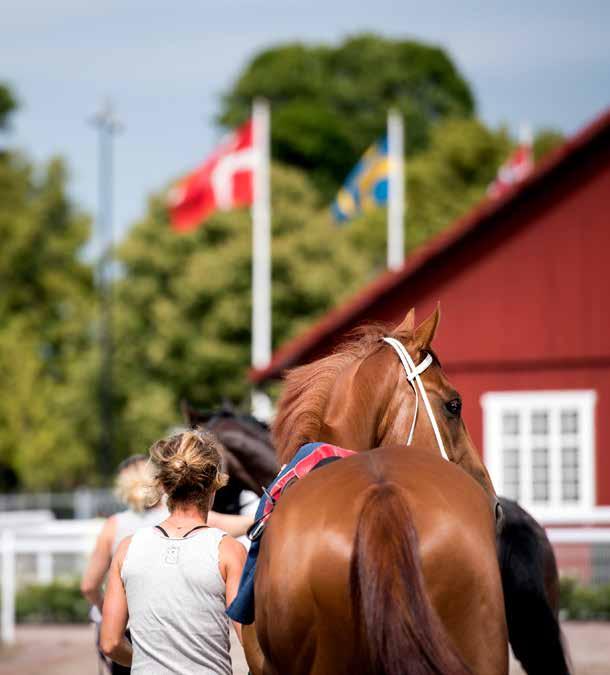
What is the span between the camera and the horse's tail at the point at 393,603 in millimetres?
3771

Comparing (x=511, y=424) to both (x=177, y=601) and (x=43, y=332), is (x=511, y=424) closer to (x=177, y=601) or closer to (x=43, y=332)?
(x=177, y=601)

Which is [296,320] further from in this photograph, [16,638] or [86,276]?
[16,638]

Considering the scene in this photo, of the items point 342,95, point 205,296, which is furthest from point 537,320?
point 342,95

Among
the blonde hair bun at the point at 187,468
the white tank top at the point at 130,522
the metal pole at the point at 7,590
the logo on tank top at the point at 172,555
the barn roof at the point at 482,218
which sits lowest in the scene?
the metal pole at the point at 7,590

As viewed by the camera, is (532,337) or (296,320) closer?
(532,337)

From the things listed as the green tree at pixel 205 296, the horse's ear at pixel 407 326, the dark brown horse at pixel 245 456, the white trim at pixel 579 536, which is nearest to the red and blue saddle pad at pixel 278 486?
the horse's ear at pixel 407 326

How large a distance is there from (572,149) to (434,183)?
33.8 metres

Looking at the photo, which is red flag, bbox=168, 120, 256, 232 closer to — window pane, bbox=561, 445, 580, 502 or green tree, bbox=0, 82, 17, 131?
window pane, bbox=561, 445, 580, 502

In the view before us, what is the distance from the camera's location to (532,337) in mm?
Result: 20109

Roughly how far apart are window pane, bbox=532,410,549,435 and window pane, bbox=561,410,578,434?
0.83 feet

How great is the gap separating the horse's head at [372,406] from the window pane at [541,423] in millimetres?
14909

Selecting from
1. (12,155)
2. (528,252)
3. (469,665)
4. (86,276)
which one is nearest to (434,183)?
(86,276)

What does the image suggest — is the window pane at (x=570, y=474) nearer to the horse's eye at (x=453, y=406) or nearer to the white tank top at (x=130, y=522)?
the white tank top at (x=130, y=522)

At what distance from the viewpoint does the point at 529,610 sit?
613 cm
